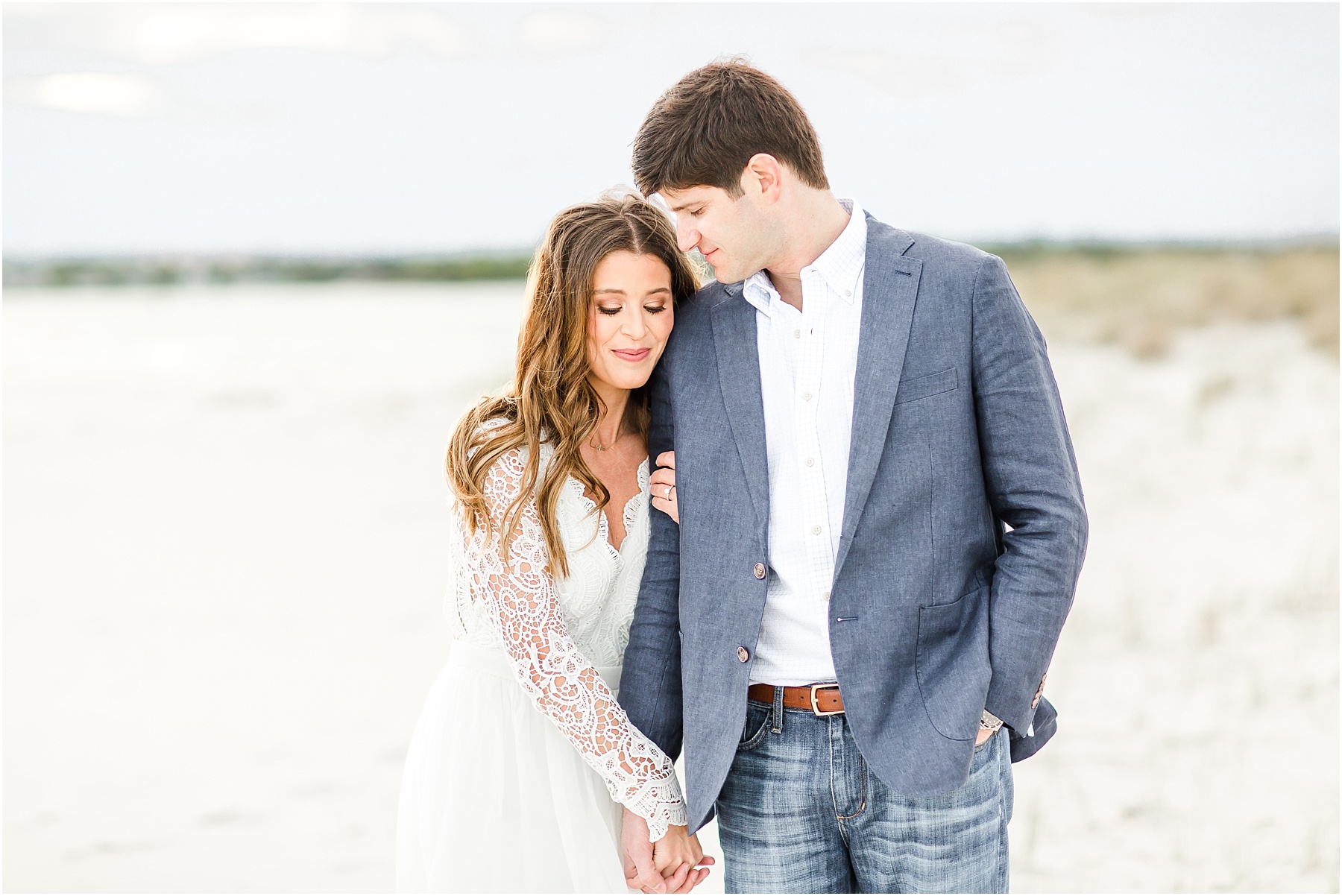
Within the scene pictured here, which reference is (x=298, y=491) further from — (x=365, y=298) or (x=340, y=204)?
(x=340, y=204)

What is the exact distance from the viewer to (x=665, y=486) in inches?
86.6

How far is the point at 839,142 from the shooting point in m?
27.8

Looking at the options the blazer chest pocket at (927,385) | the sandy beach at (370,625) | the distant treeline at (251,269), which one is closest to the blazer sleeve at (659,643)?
the blazer chest pocket at (927,385)

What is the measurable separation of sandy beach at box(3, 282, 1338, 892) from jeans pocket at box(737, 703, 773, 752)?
2.08 meters

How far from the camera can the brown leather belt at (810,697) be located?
78.5 inches

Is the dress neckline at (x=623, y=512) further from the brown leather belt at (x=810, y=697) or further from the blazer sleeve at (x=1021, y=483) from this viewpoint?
the blazer sleeve at (x=1021, y=483)

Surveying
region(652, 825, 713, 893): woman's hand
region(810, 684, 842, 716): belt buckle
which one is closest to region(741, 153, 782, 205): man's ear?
region(810, 684, 842, 716): belt buckle

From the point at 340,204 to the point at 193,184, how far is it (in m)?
3.80

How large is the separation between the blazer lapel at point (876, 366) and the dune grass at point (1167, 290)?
1262cm

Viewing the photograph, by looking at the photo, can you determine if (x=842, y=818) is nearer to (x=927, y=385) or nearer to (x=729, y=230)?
(x=927, y=385)

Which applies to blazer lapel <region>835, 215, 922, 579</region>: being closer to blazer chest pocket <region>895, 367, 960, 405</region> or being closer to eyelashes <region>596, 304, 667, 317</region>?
blazer chest pocket <region>895, 367, 960, 405</region>

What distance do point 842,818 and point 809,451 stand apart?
654 millimetres

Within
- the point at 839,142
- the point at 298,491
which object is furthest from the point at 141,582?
the point at 839,142

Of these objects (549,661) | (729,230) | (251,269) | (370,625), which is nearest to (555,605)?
(549,661)
